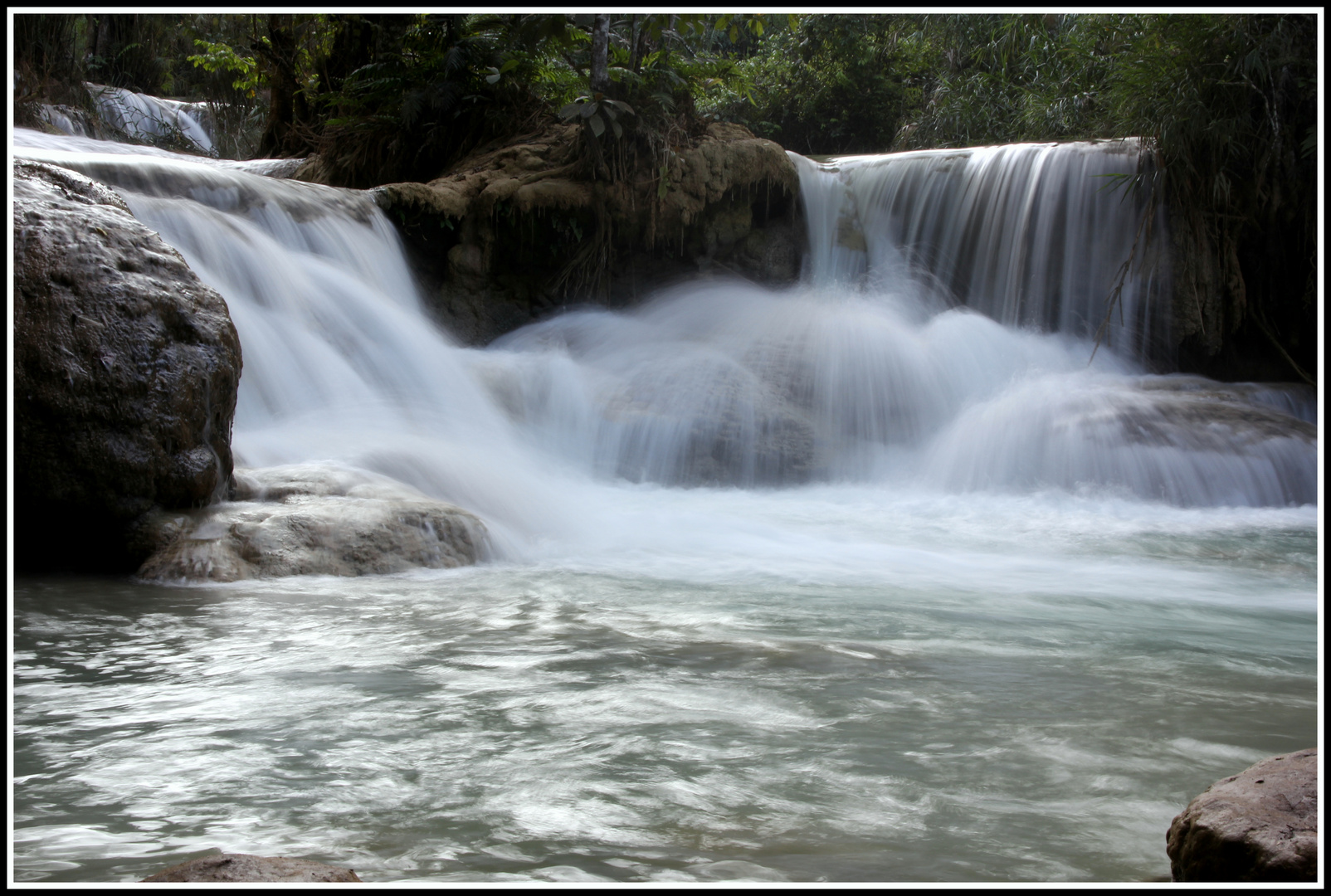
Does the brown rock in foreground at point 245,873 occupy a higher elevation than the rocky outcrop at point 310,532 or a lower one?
A: higher

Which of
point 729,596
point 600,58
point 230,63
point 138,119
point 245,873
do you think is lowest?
point 729,596

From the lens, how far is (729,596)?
3988 millimetres

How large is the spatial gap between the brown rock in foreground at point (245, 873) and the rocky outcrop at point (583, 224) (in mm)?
8186

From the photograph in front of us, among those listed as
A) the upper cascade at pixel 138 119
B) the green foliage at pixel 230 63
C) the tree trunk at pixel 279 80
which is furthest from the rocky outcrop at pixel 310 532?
the green foliage at pixel 230 63

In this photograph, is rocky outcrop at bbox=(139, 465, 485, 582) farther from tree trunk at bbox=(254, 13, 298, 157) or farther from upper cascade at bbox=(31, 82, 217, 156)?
upper cascade at bbox=(31, 82, 217, 156)

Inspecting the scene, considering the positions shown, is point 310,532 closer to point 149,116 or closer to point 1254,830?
point 1254,830

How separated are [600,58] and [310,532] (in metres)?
6.71

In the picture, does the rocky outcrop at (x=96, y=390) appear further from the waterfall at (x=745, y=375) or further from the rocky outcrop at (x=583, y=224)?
the rocky outcrop at (x=583, y=224)

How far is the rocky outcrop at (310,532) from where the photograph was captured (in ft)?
13.0

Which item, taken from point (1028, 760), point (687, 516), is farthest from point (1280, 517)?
point (1028, 760)

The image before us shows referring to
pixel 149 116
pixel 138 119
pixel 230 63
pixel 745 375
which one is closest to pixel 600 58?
pixel 745 375

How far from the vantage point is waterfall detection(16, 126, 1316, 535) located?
21.1 feet

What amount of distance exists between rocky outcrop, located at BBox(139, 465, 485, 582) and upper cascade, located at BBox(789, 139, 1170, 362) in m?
7.10

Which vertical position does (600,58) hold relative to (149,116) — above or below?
below
